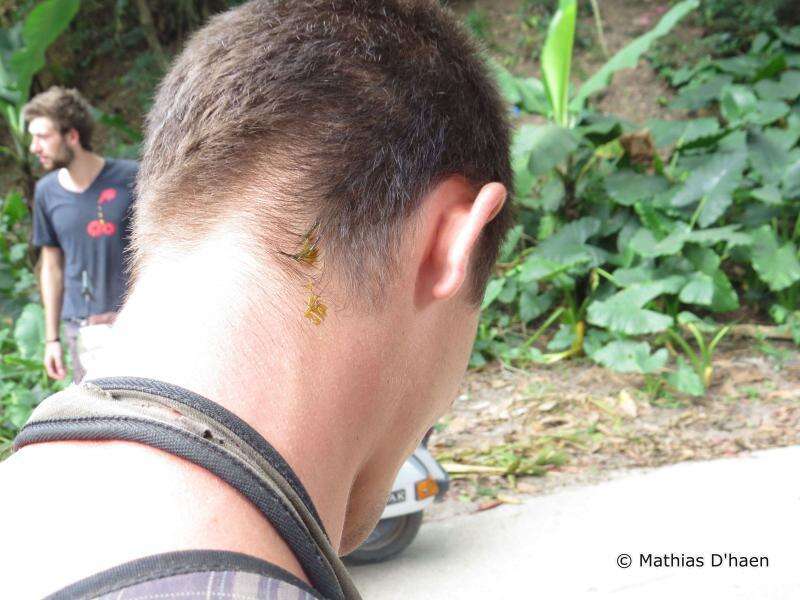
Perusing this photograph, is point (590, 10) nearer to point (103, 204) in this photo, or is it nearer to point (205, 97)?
point (103, 204)

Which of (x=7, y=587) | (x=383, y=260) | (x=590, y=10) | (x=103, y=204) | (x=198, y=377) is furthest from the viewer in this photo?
A: (x=590, y=10)

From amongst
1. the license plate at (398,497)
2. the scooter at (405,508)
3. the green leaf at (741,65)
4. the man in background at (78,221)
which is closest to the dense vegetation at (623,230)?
the green leaf at (741,65)

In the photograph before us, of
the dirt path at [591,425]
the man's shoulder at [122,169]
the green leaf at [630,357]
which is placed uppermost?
the man's shoulder at [122,169]

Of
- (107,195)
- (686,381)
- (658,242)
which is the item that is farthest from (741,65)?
(107,195)

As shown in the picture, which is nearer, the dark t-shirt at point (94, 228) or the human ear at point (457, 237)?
the human ear at point (457, 237)

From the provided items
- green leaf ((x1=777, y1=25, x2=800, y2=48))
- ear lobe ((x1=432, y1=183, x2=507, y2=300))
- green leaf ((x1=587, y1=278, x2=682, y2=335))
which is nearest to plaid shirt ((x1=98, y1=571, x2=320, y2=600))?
ear lobe ((x1=432, y1=183, x2=507, y2=300))

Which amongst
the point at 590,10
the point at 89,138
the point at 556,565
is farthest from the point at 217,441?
the point at 590,10

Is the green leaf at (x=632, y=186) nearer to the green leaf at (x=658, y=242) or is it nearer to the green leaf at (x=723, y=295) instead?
the green leaf at (x=658, y=242)

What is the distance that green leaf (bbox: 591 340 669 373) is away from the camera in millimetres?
4391

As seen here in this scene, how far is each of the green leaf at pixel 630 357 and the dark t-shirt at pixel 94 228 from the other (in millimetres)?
2587

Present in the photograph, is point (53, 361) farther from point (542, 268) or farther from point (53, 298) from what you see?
point (542, 268)

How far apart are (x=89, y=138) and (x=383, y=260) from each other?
3.73 metres

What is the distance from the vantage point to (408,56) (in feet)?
3.00

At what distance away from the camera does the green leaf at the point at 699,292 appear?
185 inches
